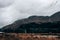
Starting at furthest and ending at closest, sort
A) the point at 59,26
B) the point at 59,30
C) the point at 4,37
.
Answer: the point at 59,26 < the point at 59,30 < the point at 4,37

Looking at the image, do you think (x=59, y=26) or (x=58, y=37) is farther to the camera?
(x=59, y=26)

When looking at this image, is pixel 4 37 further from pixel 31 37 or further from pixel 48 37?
pixel 48 37

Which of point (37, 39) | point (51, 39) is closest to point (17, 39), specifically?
point (37, 39)

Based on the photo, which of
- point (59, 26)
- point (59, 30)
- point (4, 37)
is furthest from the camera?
point (59, 26)

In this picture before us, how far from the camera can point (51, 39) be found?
4928 centimetres

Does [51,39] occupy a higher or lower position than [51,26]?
lower

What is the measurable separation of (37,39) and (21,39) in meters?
3.51

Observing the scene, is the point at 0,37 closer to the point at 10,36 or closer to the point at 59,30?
the point at 10,36

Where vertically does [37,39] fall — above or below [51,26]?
below

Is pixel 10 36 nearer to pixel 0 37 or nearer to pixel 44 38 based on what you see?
pixel 0 37

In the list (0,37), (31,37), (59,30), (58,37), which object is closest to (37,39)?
(31,37)

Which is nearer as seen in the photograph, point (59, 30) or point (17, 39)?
point (17, 39)

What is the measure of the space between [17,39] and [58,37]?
903 centimetres

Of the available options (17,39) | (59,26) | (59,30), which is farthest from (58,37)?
(59,26)
